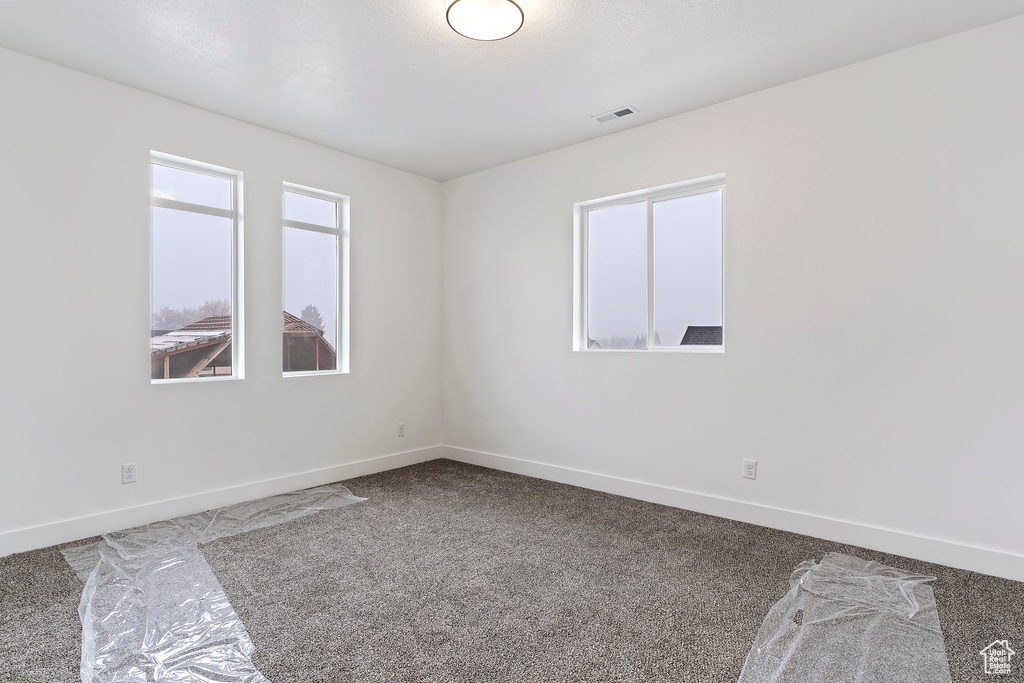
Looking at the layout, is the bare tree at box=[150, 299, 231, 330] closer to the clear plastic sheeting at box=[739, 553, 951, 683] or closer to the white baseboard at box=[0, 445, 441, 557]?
the white baseboard at box=[0, 445, 441, 557]

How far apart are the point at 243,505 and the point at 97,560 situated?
97 cm

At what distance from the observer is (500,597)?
2.36 metres

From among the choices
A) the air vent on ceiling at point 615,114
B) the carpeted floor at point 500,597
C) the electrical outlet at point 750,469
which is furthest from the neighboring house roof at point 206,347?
the electrical outlet at point 750,469

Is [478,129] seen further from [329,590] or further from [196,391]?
[329,590]

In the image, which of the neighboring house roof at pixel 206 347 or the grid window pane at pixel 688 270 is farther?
the grid window pane at pixel 688 270

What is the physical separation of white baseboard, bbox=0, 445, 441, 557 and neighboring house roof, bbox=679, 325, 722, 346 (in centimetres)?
271

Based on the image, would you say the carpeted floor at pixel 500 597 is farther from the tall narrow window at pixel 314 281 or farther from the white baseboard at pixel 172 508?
the tall narrow window at pixel 314 281

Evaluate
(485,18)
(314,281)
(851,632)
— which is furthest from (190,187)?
(851,632)

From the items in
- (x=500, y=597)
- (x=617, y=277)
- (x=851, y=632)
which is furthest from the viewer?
(x=617, y=277)

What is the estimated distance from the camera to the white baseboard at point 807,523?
264 centimetres

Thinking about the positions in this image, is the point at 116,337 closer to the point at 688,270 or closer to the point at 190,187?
the point at 190,187

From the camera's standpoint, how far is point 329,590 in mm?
2428

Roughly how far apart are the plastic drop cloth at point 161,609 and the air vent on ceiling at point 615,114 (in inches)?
133

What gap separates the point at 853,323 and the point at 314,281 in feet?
12.4
